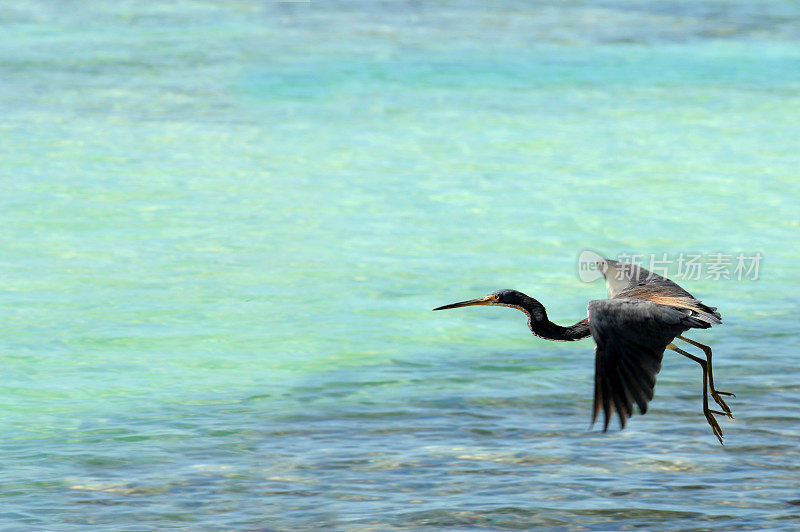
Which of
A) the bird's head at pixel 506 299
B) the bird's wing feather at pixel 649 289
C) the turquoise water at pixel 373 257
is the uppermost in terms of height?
the bird's wing feather at pixel 649 289

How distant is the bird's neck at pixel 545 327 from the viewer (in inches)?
251

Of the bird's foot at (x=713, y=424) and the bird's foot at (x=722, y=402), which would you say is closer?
the bird's foot at (x=713, y=424)

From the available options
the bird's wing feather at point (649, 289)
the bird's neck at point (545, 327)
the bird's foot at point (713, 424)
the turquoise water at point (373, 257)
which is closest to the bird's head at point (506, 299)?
the bird's neck at point (545, 327)

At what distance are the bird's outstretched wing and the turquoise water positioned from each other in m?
0.62

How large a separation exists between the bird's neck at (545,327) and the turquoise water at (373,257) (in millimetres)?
594

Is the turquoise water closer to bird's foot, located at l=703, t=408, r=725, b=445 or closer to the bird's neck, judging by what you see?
bird's foot, located at l=703, t=408, r=725, b=445

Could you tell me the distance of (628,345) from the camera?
5602 mm

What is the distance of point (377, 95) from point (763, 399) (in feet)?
31.2

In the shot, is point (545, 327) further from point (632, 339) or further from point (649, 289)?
point (632, 339)

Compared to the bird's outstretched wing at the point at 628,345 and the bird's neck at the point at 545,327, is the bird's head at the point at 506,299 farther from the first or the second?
the bird's outstretched wing at the point at 628,345

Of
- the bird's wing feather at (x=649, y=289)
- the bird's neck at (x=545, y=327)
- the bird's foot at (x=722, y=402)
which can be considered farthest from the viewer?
the bird's foot at (x=722, y=402)

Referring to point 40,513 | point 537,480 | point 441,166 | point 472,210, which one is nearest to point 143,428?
point 40,513

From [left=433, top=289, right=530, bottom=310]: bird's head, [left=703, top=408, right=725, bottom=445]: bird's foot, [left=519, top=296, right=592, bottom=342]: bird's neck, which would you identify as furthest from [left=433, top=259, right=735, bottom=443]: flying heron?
[left=703, top=408, right=725, bottom=445]: bird's foot

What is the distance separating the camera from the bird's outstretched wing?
17.9 feet
